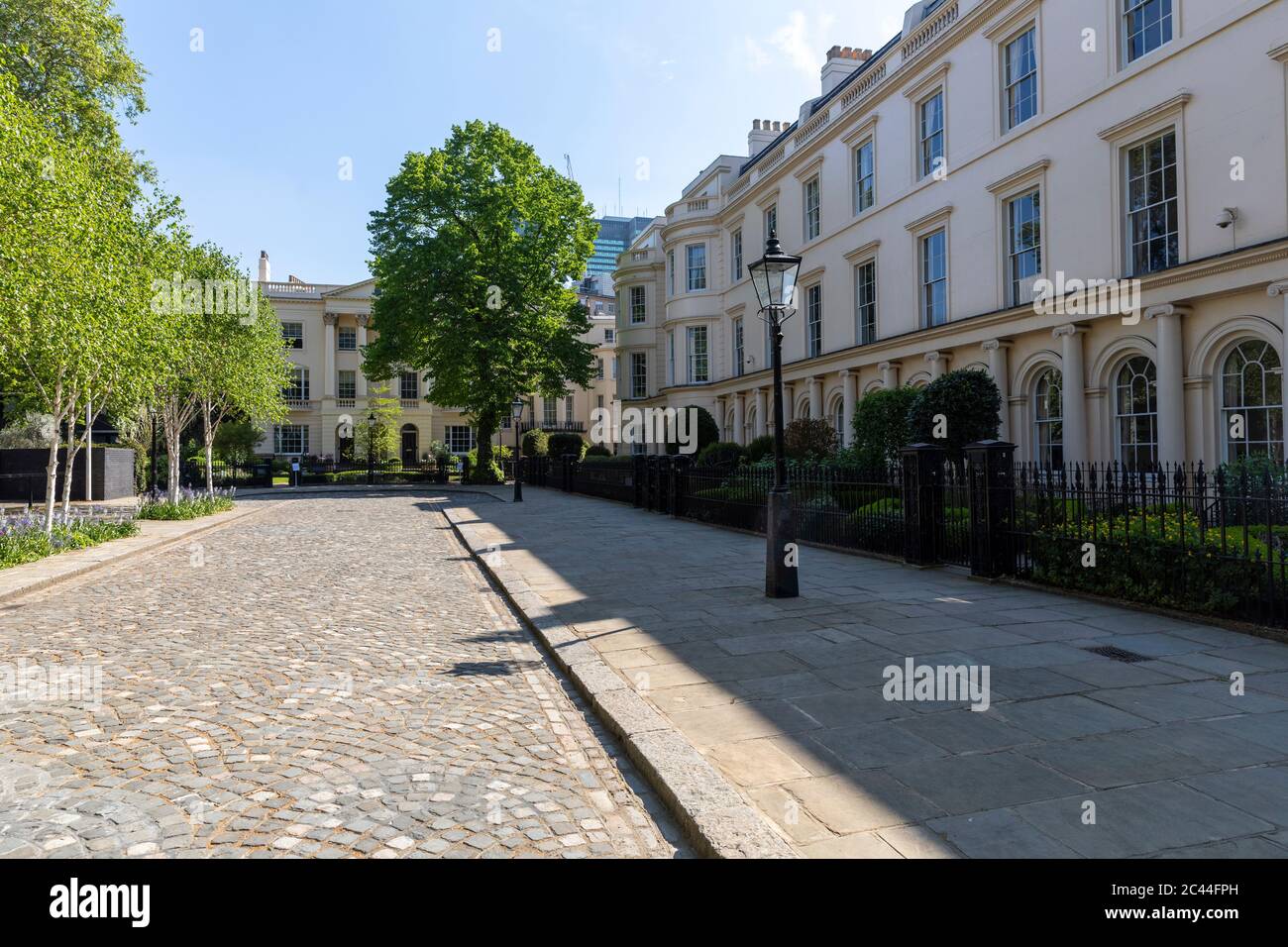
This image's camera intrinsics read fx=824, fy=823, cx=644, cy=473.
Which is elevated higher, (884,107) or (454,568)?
(884,107)

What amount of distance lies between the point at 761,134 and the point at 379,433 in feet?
96.7

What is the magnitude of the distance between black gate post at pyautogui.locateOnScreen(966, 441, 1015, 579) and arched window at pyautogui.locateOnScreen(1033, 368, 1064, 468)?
10221 mm

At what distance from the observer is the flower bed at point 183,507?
68.8 feet

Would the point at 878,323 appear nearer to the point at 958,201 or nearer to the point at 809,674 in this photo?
the point at 958,201

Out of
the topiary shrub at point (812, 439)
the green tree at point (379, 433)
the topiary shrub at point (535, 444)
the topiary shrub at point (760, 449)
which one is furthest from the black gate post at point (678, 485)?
the green tree at point (379, 433)

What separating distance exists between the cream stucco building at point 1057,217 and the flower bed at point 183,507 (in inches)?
672

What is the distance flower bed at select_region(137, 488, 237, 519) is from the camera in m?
21.0

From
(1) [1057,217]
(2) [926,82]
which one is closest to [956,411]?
(1) [1057,217]

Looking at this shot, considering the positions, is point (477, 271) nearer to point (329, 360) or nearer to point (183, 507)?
point (183, 507)

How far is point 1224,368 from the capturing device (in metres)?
15.1

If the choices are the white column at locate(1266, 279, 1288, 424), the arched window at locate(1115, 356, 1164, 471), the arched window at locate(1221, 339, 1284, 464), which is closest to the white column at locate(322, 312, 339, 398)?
the arched window at locate(1115, 356, 1164, 471)

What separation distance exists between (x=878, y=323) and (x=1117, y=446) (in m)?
9.62

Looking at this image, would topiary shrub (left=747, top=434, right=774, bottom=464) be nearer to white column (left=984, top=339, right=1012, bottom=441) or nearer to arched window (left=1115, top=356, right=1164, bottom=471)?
white column (left=984, top=339, right=1012, bottom=441)
